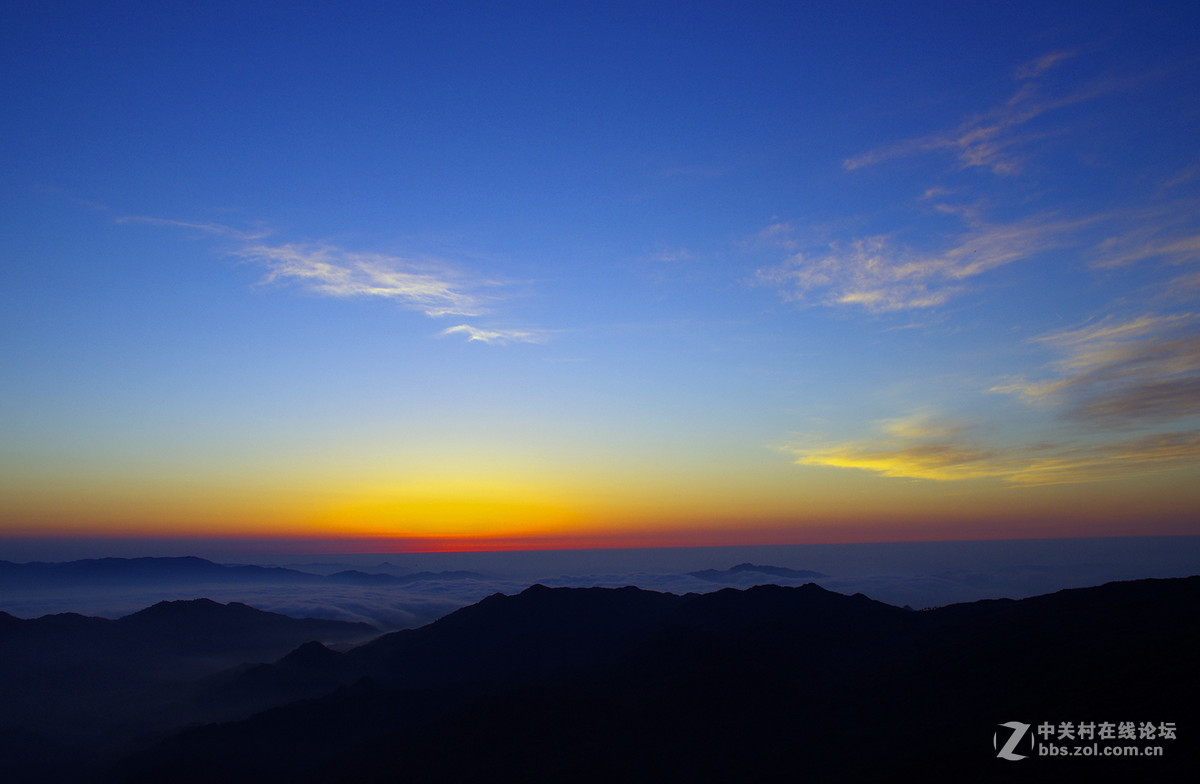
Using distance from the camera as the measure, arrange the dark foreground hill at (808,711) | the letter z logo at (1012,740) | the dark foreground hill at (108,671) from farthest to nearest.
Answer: the dark foreground hill at (108,671) → the dark foreground hill at (808,711) → the letter z logo at (1012,740)

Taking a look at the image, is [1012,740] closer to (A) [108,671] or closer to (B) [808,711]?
(B) [808,711]

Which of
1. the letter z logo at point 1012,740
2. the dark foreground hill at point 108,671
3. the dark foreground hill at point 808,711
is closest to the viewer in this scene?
the letter z logo at point 1012,740

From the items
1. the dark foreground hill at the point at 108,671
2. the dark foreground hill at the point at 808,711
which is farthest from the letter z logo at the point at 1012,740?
the dark foreground hill at the point at 108,671

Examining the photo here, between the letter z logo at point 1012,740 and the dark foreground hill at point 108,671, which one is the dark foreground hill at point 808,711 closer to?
the letter z logo at point 1012,740

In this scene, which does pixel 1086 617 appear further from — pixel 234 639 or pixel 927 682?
pixel 234 639

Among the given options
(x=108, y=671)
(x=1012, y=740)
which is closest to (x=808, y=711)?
(x=1012, y=740)

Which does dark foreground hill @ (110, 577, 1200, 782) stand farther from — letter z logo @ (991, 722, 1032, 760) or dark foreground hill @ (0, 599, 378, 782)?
dark foreground hill @ (0, 599, 378, 782)
